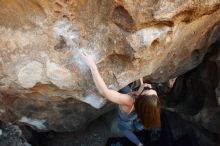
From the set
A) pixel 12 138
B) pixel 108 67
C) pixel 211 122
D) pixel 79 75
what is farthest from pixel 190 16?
pixel 12 138

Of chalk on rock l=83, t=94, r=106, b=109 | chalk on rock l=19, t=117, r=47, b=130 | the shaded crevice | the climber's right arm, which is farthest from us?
chalk on rock l=19, t=117, r=47, b=130

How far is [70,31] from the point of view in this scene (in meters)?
2.36

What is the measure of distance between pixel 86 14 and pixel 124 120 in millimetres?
857

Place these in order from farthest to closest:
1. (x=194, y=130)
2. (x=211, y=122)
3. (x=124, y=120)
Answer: (x=194, y=130)
(x=211, y=122)
(x=124, y=120)

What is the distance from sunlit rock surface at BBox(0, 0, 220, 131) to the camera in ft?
7.32

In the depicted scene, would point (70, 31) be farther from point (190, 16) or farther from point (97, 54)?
point (190, 16)

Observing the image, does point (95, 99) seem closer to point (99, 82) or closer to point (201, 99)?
point (99, 82)

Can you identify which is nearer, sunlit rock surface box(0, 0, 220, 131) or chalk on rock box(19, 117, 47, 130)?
sunlit rock surface box(0, 0, 220, 131)

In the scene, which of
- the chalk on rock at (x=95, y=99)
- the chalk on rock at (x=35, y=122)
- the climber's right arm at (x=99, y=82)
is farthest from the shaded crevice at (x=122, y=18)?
the chalk on rock at (x=35, y=122)

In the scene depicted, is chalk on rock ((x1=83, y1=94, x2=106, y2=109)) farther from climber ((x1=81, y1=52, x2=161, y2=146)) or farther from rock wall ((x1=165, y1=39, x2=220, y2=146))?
rock wall ((x1=165, y1=39, x2=220, y2=146))

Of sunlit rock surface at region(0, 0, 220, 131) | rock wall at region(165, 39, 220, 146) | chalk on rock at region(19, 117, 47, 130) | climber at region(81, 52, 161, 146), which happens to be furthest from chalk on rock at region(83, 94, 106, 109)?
rock wall at region(165, 39, 220, 146)

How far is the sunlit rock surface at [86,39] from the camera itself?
2.23 m

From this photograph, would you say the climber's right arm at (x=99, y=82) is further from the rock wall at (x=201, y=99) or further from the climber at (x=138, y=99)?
the rock wall at (x=201, y=99)

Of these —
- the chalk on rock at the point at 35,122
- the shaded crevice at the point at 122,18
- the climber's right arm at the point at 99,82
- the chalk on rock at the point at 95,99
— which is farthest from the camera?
the chalk on rock at the point at 35,122
